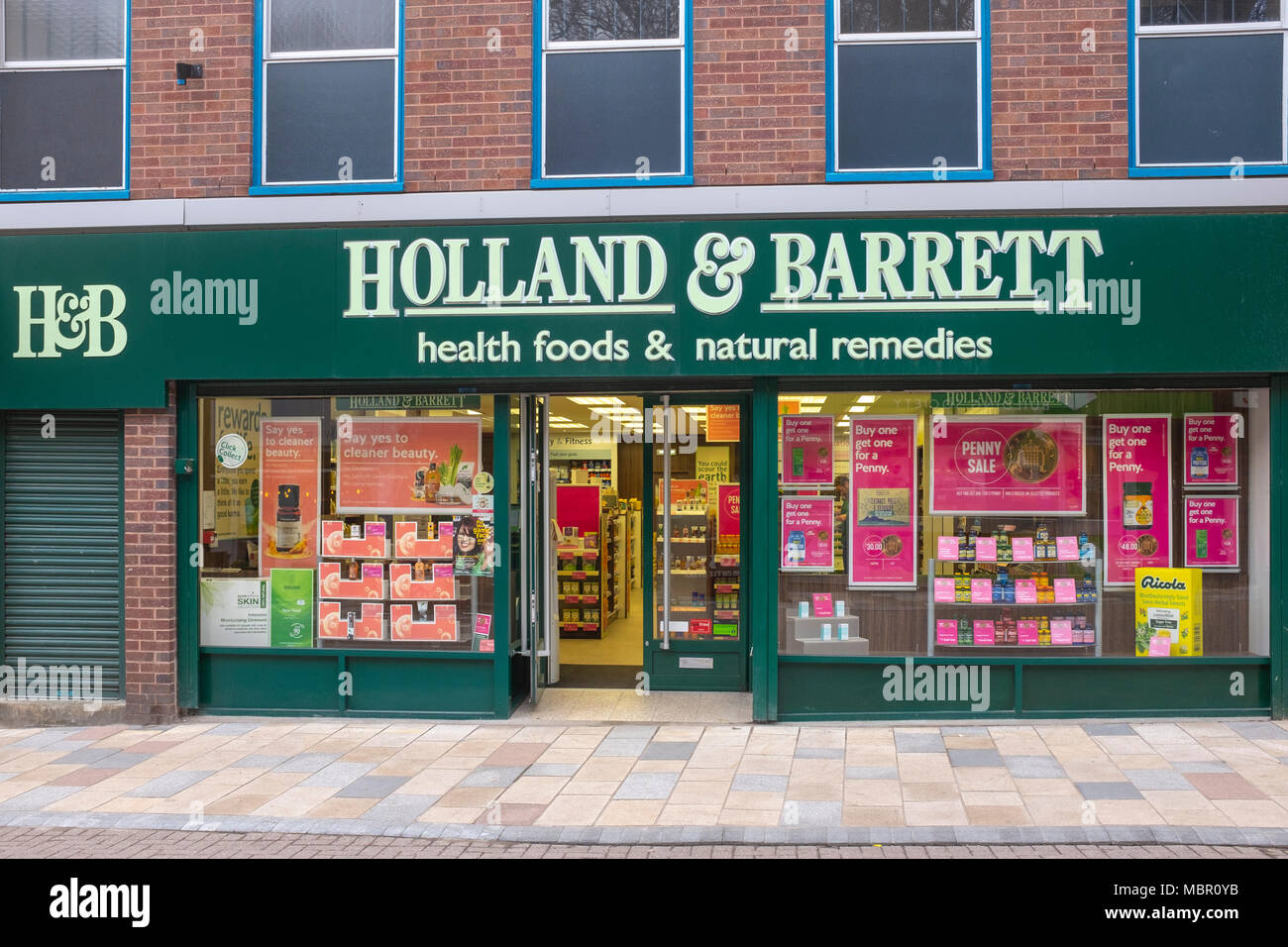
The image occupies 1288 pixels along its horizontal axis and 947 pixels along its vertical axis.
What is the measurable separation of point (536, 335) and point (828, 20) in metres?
3.61

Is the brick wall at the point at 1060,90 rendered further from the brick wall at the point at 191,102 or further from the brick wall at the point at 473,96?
the brick wall at the point at 191,102

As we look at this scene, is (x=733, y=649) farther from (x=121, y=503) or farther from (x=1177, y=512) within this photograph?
(x=121, y=503)

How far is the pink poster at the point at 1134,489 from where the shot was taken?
8.84m

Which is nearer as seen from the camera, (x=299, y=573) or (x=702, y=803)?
(x=702, y=803)

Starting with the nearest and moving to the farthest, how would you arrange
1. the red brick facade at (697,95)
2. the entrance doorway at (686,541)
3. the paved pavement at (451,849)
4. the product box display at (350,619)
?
the paved pavement at (451,849) → the red brick facade at (697,95) → the product box display at (350,619) → the entrance doorway at (686,541)

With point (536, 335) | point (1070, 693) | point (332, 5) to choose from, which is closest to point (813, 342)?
point (536, 335)

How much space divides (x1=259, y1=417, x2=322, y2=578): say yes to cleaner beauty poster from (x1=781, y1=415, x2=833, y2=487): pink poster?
421 centimetres

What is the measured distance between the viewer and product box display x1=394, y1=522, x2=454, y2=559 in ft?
30.5

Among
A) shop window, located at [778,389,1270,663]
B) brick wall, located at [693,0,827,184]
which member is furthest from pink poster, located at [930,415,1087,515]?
brick wall, located at [693,0,827,184]

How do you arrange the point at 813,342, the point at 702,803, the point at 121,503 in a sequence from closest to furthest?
1. the point at 702,803
2. the point at 813,342
3. the point at 121,503

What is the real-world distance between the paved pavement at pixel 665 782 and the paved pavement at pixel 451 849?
0.28 ft

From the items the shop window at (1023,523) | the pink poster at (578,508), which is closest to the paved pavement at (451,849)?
the shop window at (1023,523)

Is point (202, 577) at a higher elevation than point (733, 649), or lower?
higher

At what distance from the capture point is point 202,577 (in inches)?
366
